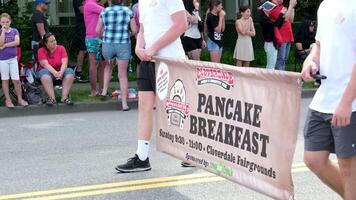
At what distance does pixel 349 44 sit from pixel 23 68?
826cm

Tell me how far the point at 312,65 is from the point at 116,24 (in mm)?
7035

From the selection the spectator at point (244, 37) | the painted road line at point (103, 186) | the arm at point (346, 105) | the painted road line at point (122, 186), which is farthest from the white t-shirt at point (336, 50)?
the spectator at point (244, 37)

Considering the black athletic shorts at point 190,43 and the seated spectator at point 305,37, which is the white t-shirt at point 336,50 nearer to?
the black athletic shorts at point 190,43

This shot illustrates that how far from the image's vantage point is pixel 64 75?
1117 cm

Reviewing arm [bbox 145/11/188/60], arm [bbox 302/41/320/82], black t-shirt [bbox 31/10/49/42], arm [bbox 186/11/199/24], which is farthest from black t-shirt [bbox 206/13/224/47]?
arm [bbox 302/41/320/82]

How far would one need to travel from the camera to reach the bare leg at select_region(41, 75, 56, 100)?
11.0 m

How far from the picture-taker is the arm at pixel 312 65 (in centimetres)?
404

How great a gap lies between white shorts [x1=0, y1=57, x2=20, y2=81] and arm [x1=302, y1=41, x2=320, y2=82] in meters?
7.42

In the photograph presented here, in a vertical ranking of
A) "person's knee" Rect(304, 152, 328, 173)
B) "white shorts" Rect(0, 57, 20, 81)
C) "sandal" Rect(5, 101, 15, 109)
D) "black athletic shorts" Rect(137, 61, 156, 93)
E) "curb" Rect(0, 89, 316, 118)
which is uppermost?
"black athletic shorts" Rect(137, 61, 156, 93)

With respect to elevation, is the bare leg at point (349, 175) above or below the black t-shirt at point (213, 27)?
below

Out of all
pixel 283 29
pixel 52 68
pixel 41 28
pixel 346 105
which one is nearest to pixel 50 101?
pixel 52 68

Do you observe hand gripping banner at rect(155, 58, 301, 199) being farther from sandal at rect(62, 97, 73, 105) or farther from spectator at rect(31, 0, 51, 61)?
spectator at rect(31, 0, 51, 61)

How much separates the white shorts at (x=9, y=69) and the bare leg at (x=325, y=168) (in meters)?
7.53

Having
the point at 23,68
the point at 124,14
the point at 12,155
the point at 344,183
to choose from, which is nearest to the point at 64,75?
the point at 23,68
